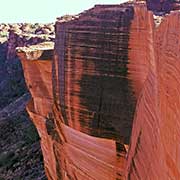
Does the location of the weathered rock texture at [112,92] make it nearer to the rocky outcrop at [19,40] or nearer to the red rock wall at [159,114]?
the red rock wall at [159,114]

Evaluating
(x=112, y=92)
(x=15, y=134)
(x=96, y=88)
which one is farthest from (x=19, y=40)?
(x=112, y=92)

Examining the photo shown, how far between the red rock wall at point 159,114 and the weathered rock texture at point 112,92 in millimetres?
12

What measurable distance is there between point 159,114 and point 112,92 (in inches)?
109

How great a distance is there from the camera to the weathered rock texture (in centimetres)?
694

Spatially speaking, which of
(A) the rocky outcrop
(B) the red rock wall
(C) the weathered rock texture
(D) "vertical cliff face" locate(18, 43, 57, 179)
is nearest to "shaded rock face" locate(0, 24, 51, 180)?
(A) the rocky outcrop

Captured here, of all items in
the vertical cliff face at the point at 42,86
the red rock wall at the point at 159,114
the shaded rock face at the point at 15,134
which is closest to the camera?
the red rock wall at the point at 159,114

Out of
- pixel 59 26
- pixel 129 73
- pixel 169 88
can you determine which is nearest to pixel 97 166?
pixel 129 73

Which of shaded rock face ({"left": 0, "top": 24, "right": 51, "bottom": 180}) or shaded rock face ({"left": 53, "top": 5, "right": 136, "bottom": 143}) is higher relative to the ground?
shaded rock face ({"left": 53, "top": 5, "right": 136, "bottom": 143})

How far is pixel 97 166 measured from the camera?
10.7 meters

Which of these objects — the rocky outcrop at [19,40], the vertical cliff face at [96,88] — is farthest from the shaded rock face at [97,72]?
the rocky outcrop at [19,40]

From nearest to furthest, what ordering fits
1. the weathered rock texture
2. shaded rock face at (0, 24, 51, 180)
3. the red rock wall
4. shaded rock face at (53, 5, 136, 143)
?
the red rock wall < the weathered rock texture < shaded rock face at (53, 5, 136, 143) < shaded rock face at (0, 24, 51, 180)

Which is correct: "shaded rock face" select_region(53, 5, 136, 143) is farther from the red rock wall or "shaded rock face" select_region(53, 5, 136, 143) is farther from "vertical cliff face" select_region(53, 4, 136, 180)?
the red rock wall

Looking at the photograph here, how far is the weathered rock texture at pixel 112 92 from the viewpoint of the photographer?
6938 mm

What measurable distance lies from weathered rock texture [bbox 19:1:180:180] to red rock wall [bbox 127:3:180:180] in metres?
0.01
